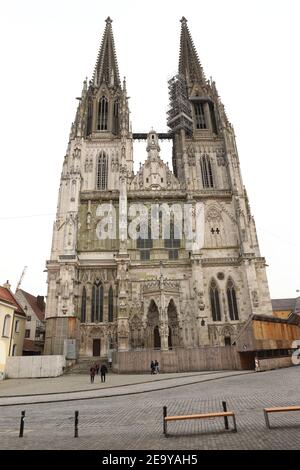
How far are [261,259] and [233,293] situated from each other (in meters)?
4.99

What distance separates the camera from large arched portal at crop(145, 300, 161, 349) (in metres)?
31.2

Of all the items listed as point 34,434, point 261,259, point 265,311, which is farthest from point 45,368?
point 261,259

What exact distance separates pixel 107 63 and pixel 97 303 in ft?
131

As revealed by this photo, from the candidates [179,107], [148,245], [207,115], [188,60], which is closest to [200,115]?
[207,115]

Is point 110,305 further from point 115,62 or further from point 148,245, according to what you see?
point 115,62

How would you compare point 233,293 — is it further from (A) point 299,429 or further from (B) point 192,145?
(A) point 299,429

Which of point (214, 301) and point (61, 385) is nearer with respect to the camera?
point (61, 385)

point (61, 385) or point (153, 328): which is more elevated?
point (153, 328)

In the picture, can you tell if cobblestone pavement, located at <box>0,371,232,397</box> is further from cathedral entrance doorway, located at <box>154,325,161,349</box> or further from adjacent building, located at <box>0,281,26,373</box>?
cathedral entrance doorway, located at <box>154,325,161,349</box>

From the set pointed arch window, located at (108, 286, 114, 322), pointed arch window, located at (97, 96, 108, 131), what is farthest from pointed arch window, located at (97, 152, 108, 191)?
pointed arch window, located at (108, 286, 114, 322)

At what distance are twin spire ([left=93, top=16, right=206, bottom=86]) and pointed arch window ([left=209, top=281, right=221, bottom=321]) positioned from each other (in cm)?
3395

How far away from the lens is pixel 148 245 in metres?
35.8

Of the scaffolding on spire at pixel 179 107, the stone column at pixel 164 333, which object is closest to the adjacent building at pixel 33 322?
the stone column at pixel 164 333

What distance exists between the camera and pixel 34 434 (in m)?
7.21
